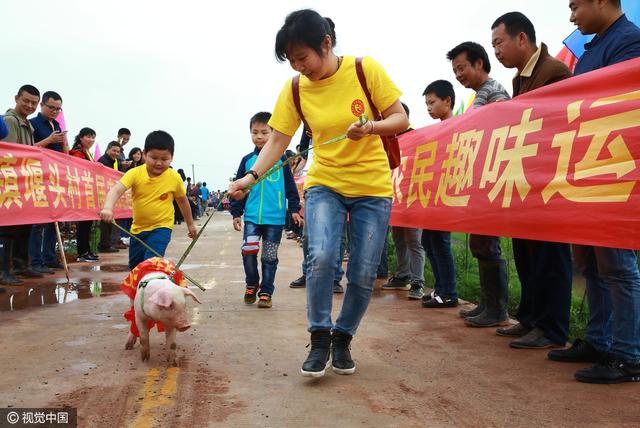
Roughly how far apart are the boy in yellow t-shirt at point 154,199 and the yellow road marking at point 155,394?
1.76 metres

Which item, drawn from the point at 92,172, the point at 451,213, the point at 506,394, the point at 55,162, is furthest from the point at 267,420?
the point at 92,172

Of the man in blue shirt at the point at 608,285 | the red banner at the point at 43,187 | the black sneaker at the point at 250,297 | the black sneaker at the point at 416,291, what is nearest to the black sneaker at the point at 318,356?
the man in blue shirt at the point at 608,285

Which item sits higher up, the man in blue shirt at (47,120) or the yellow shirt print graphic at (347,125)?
the man in blue shirt at (47,120)

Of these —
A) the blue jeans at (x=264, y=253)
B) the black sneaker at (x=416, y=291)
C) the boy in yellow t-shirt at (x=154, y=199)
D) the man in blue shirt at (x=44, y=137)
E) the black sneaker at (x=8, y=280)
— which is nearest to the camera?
the boy in yellow t-shirt at (x=154, y=199)

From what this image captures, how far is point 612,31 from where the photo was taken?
3.69 metres

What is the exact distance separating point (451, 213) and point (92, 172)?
7.70 meters

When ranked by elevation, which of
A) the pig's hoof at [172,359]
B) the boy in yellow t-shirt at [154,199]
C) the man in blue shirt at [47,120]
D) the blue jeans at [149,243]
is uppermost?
the man in blue shirt at [47,120]

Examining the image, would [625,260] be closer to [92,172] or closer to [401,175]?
[401,175]

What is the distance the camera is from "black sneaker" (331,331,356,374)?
3666mm

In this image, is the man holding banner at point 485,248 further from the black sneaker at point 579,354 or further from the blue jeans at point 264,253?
the blue jeans at point 264,253

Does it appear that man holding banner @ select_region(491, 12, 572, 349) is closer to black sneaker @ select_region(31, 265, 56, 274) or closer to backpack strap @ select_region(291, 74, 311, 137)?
backpack strap @ select_region(291, 74, 311, 137)

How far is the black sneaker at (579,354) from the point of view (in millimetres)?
3867

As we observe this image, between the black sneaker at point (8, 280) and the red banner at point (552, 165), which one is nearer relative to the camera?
the red banner at point (552, 165)

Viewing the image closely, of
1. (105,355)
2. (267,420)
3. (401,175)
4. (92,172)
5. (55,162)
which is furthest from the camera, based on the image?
(92,172)
